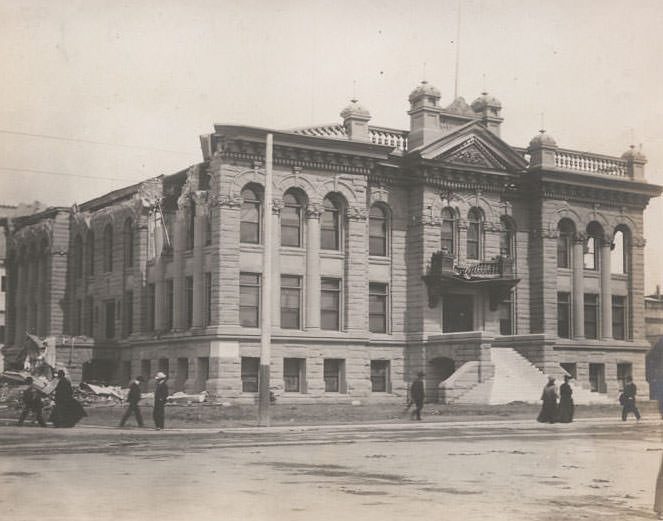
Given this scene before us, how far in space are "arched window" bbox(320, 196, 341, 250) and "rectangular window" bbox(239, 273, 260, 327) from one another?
12.7 ft

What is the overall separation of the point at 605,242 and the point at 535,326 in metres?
5.87

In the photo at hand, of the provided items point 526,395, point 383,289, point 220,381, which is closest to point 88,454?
point 220,381

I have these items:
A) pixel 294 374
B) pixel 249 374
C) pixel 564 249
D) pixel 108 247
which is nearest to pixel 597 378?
pixel 564 249

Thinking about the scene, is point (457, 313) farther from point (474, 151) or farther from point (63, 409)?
point (63, 409)

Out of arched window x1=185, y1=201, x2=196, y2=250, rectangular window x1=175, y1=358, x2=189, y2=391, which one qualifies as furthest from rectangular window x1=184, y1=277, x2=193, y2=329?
rectangular window x1=175, y1=358, x2=189, y2=391

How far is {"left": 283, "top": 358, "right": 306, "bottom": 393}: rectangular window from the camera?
41.3 m

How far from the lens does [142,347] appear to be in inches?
1811

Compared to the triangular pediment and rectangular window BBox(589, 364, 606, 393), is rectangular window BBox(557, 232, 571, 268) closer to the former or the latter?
the triangular pediment

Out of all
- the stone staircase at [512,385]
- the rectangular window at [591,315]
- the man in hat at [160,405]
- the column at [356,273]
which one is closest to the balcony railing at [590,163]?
the rectangular window at [591,315]

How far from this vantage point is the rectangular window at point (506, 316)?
47.6 m

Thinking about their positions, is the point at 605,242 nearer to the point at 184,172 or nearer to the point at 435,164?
the point at 435,164

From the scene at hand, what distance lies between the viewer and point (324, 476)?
14.6 meters

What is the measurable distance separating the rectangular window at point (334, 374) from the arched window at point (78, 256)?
61.0 feet

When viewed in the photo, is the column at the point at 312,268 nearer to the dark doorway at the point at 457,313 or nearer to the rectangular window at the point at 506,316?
the dark doorway at the point at 457,313
